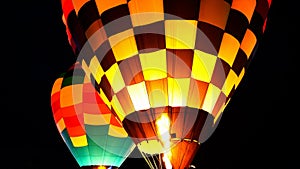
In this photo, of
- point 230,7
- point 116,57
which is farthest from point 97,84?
point 230,7

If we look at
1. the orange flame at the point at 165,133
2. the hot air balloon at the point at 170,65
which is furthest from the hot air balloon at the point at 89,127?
the orange flame at the point at 165,133

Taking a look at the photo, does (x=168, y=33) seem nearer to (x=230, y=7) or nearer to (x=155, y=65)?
(x=155, y=65)

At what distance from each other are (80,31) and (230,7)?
1627 millimetres

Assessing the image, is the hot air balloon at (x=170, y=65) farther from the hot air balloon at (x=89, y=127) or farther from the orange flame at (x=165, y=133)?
the hot air balloon at (x=89, y=127)

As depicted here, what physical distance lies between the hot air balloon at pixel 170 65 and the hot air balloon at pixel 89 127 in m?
2.03

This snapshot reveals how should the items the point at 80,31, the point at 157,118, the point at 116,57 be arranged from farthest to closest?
the point at 80,31, the point at 116,57, the point at 157,118

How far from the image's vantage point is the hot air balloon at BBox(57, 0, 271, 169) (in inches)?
189

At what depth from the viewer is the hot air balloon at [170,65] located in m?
4.79

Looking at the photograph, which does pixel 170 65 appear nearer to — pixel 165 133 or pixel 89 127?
pixel 165 133

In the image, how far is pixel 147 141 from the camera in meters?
4.82

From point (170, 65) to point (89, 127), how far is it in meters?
2.69

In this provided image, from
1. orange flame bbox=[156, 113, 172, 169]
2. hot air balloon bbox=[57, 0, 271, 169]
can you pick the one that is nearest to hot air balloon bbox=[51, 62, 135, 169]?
hot air balloon bbox=[57, 0, 271, 169]

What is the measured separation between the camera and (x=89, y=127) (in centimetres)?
722

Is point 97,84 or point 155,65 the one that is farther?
point 97,84
